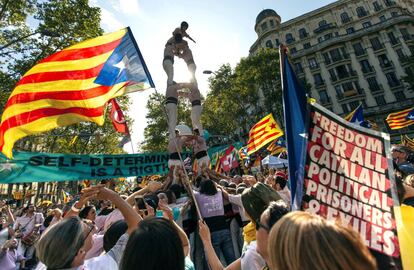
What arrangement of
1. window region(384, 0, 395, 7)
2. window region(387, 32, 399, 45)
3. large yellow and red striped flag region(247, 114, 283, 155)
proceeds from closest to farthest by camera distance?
large yellow and red striped flag region(247, 114, 283, 155)
window region(387, 32, 399, 45)
window region(384, 0, 395, 7)

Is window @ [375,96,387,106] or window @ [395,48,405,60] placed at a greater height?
window @ [395,48,405,60]

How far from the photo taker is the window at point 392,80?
37500mm

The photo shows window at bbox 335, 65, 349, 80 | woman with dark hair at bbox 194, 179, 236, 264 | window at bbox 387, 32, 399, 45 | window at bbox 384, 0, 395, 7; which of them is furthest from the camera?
window at bbox 384, 0, 395, 7

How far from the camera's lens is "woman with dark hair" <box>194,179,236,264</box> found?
13.2 feet

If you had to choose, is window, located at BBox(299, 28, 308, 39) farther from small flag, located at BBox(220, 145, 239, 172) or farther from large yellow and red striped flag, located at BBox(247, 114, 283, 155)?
small flag, located at BBox(220, 145, 239, 172)

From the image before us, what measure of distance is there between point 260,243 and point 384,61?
46833 mm

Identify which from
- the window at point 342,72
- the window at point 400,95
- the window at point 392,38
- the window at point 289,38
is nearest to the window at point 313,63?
the window at point 342,72

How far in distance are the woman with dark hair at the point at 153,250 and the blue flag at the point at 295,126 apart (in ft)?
3.21

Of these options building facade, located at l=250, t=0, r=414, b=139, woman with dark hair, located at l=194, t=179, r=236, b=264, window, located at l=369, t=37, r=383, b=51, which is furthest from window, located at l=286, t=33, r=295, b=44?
woman with dark hair, located at l=194, t=179, r=236, b=264

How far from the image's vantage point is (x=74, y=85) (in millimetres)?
4234

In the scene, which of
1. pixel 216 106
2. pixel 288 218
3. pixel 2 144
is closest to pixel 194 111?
pixel 2 144

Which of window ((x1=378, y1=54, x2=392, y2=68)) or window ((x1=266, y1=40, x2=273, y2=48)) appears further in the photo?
window ((x1=266, y1=40, x2=273, y2=48))

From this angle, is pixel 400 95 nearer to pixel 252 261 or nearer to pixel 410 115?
pixel 410 115

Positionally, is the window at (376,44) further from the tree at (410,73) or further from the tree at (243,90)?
the tree at (243,90)
